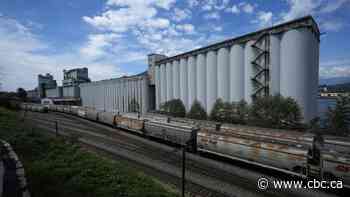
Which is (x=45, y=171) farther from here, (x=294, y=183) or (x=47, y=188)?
(x=294, y=183)

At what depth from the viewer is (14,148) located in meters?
16.4

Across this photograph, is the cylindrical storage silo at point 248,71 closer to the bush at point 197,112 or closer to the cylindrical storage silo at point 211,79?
the cylindrical storage silo at point 211,79

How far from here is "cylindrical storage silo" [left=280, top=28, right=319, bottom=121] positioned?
3238 centimetres

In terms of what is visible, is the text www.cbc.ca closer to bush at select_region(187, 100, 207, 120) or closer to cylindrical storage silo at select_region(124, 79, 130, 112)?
bush at select_region(187, 100, 207, 120)

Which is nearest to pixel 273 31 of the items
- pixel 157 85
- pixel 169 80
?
pixel 169 80

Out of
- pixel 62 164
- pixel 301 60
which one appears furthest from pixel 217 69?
pixel 62 164

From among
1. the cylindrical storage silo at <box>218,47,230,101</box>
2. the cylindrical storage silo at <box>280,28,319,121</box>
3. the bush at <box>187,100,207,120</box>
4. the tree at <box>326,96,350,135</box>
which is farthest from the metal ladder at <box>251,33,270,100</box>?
the bush at <box>187,100,207,120</box>

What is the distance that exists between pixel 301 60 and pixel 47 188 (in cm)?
3779

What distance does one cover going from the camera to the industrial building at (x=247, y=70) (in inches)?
1289

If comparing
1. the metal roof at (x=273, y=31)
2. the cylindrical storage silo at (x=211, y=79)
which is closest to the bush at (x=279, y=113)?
the metal roof at (x=273, y=31)

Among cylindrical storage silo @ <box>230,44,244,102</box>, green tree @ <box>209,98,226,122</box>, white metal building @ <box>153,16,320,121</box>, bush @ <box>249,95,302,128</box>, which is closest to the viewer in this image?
bush @ <box>249,95,302,128</box>

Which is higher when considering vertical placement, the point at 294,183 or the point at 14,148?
the point at 14,148

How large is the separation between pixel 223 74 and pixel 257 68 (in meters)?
8.16

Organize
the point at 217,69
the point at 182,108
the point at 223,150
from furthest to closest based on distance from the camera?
the point at 182,108, the point at 217,69, the point at 223,150
